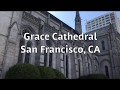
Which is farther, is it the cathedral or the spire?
the spire

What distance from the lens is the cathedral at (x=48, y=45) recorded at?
492 inches

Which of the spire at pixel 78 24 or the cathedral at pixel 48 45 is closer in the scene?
the cathedral at pixel 48 45

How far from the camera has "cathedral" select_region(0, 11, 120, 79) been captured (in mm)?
12492

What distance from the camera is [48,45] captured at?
1947 centimetres

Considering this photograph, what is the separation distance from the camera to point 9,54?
12.0 meters

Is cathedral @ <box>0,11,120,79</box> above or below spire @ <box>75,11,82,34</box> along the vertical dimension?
below

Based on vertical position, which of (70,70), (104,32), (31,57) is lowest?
(70,70)

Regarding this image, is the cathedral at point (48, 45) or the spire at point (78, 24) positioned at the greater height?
the spire at point (78, 24)
